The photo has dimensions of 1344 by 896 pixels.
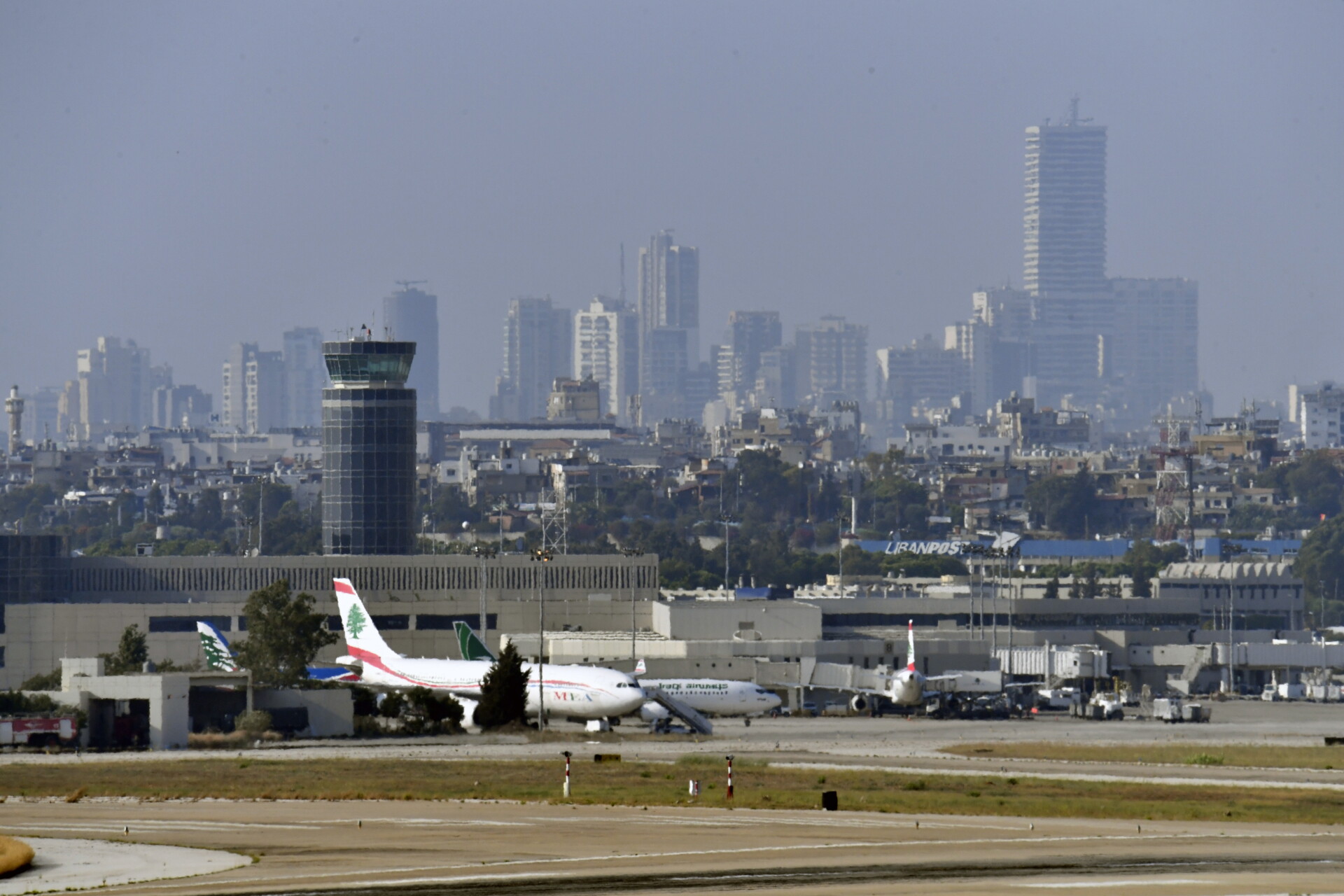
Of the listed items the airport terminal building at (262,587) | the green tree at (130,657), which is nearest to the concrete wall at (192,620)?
the airport terminal building at (262,587)

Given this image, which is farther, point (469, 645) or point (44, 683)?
point (469, 645)

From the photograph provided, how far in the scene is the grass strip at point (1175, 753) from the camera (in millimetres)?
85062

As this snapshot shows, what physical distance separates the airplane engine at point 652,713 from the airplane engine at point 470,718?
8.12 meters

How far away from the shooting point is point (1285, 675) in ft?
535

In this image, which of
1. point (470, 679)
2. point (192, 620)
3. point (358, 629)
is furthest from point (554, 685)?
point (192, 620)

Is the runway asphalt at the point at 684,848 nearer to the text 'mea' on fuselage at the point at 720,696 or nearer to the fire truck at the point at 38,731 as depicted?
the fire truck at the point at 38,731

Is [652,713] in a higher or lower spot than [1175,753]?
lower

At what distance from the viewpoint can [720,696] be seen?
119 metres

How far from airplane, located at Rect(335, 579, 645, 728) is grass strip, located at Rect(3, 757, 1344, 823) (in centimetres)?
2066

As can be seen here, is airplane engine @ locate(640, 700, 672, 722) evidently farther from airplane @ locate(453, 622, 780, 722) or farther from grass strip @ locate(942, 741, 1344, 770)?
grass strip @ locate(942, 741, 1344, 770)

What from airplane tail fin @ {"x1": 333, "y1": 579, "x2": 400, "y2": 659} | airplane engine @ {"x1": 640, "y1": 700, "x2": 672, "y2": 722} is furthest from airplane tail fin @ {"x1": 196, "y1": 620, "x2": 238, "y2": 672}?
airplane engine @ {"x1": 640, "y1": 700, "x2": 672, "y2": 722}

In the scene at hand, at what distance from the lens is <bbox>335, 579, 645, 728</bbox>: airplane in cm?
10506

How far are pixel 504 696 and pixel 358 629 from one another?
16918 millimetres

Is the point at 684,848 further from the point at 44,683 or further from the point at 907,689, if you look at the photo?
the point at 44,683
